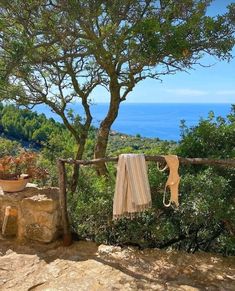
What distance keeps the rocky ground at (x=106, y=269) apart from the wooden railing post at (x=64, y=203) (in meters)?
0.09

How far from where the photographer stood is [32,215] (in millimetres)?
3729

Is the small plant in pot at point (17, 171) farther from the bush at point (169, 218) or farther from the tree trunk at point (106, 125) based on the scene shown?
the tree trunk at point (106, 125)

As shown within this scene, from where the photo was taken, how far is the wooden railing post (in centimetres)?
363

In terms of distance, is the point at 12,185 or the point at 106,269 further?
the point at 12,185

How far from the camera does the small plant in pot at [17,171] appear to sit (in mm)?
3939

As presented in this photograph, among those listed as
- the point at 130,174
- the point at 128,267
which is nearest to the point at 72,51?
the point at 130,174

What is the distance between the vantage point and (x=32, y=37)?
4.54 m

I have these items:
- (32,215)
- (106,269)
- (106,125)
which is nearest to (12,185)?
(32,215)

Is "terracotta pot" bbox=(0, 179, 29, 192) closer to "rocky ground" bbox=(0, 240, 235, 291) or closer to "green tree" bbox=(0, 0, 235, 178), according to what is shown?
"rocky ground" bbox=(0, 240, 235, 291)

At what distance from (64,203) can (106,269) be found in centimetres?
82

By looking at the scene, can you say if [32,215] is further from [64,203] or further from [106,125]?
[106,125]

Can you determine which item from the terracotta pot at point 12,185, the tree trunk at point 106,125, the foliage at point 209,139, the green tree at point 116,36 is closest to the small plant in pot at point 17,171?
the terracotta pot at point 12,185

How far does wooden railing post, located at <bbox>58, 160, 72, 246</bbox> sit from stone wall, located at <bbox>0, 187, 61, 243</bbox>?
0.12m

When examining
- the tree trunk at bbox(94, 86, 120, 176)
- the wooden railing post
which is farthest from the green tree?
the wooden railing post
